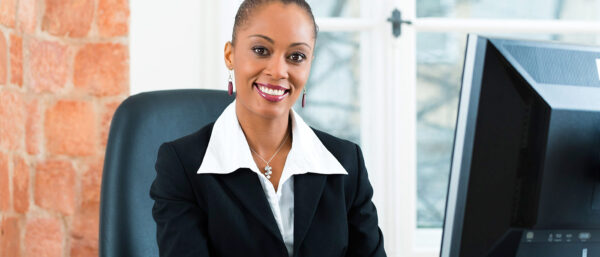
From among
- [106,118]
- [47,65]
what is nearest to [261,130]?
[106,118]

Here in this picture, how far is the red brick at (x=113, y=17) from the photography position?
1.78 meters

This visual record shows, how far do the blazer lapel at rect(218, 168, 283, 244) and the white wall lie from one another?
83cm

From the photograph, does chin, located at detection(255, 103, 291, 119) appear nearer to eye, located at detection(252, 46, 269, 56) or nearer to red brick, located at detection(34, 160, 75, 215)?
eye, located at detection(252, 46, 269, 56)

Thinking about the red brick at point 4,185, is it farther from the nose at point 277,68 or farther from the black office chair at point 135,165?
the nose at point 277,68

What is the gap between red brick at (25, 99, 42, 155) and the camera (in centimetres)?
174

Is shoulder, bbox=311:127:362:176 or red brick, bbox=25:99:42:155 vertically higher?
shoulder, bbox=311:127:362:176

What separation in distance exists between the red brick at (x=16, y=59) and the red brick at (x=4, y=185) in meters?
0.21

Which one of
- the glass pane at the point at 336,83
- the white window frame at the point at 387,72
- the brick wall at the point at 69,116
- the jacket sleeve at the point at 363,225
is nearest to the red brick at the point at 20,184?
the brick wall at the point at 69,116

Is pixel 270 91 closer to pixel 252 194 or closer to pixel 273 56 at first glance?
pixel 273 56

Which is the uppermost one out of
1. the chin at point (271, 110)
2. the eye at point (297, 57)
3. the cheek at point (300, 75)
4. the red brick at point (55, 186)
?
the eye at point (297, 57)

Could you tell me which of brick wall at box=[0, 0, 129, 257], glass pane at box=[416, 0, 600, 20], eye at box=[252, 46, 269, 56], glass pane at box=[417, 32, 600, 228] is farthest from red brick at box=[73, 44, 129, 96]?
glass pane at box=[416, 0, 600, 20]

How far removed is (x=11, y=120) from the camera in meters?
1.64

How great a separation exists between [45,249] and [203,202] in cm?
→ 94

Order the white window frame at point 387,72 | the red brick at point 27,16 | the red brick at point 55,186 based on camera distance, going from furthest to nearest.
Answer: the white window frame at point 387,72
the red brick at point 55,186
the red brick at point 27,16
